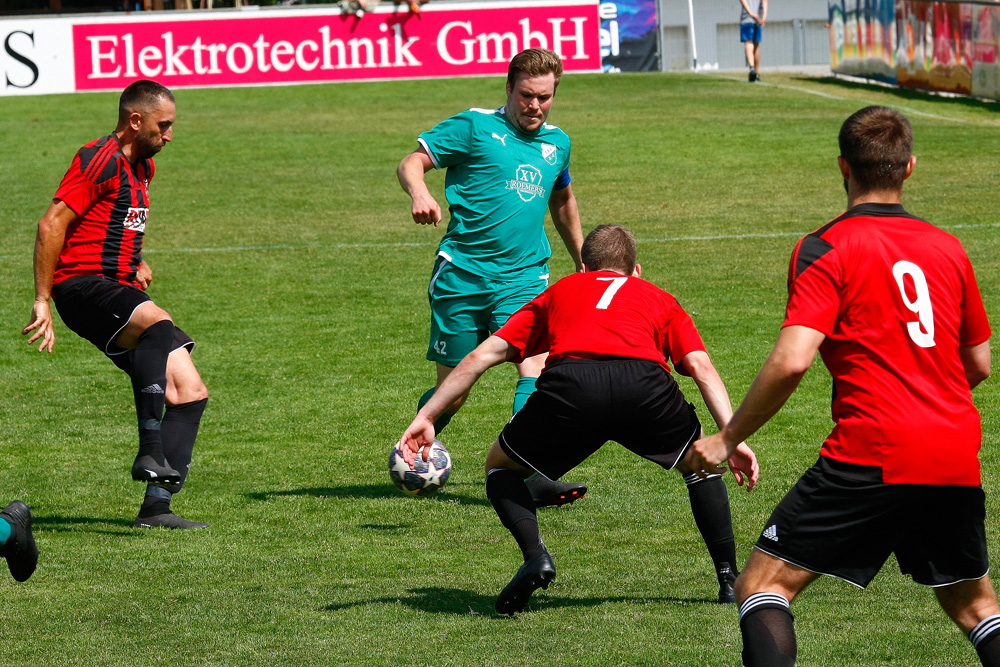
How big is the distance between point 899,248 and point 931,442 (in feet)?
1.91

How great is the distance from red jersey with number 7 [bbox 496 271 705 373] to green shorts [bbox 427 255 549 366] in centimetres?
180

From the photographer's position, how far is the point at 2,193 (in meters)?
20.9

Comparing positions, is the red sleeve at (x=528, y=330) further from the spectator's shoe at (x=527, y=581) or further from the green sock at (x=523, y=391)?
the green sock at (x=523, y=391)

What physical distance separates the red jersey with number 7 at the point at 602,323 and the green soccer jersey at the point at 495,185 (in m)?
1.88

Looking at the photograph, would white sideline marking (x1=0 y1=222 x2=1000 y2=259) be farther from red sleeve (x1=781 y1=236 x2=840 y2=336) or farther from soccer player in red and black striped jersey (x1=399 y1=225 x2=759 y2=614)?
red sleeve (x1=781 y1=236 x2=840 y2=336)

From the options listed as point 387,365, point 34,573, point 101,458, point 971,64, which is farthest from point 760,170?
point 34,573

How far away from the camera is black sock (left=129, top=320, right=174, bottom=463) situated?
7.01 m

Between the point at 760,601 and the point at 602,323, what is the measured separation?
5.49 feet

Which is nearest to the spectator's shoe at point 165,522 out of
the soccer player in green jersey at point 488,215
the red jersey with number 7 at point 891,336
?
the soccer player in green jersey at point 488,215

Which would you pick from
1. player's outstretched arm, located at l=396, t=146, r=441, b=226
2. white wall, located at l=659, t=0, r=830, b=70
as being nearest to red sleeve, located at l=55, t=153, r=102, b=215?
player's outstretched arm, located at l=396, t=146, r=441, b=226

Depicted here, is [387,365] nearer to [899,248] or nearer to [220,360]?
[220,360]

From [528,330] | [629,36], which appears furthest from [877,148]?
[629,36]

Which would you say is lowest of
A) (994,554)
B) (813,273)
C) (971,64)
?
(994,554)

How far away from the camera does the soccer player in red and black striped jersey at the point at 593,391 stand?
5.36 metres
